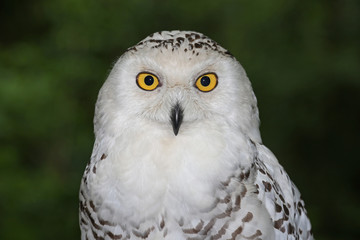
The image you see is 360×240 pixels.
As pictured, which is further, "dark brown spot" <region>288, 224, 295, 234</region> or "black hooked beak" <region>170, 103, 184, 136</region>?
"dark brown spot" <region>288, 224, 295, 234</region>

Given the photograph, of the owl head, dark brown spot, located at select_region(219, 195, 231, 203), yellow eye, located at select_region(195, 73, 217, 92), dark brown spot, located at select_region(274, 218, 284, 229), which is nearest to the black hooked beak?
the owl head

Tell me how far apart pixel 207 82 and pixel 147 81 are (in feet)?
0.65

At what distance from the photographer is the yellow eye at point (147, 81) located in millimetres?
1719

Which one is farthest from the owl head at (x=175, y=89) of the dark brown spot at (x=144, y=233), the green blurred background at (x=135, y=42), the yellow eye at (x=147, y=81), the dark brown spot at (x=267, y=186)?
the green blurred background at (x=135, y=42)

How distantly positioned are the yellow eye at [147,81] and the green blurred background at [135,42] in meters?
2.56

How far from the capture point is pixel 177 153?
1.67 m

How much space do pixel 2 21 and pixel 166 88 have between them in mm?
4100

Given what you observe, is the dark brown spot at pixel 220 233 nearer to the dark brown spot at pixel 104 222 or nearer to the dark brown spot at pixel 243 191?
the dark brown spot at pixel 243 191

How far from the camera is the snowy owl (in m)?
1.67

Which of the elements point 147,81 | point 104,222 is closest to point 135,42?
point 147,81

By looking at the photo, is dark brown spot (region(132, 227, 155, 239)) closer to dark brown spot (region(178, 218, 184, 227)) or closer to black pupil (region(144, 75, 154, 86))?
dark brown spot (region(178, 218, 184, 227))

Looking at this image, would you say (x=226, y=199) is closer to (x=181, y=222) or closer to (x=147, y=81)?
(x=181, y=222)

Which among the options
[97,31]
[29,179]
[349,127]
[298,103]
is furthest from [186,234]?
[349,127]

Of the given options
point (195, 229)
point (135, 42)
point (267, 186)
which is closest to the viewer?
point (195, 229)
